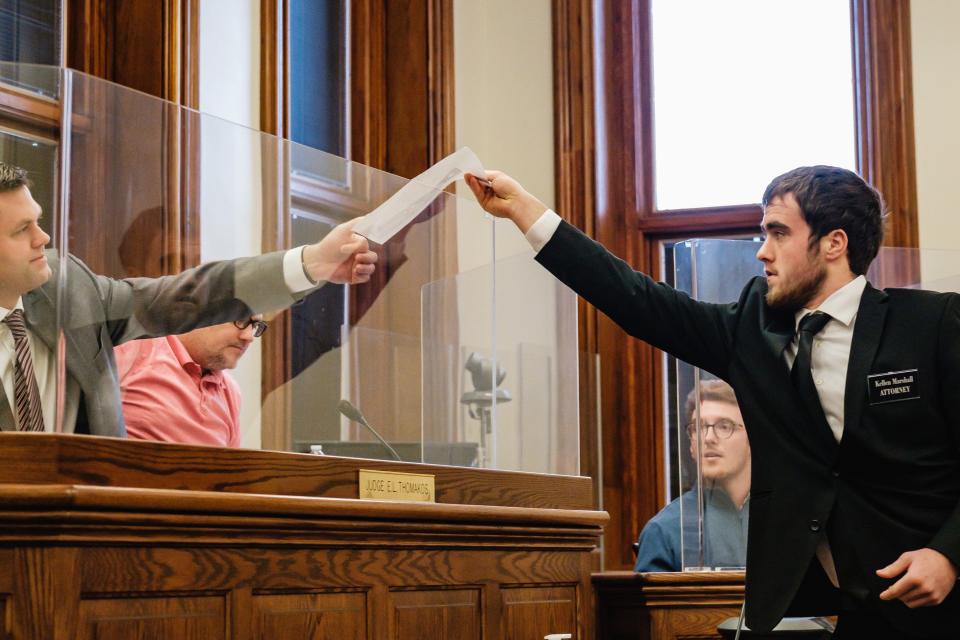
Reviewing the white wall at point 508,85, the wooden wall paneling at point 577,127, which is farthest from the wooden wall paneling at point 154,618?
the white wall at point 508,85

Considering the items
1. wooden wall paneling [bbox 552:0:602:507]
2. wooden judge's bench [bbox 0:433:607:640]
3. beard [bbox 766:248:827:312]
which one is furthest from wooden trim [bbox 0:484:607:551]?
wooden wall paneling [bbox 552:0:602:507]

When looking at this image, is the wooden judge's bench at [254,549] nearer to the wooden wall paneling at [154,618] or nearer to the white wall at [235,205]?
the wooden wall paneling at [154,618]

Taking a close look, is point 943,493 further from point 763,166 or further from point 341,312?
point 763,166

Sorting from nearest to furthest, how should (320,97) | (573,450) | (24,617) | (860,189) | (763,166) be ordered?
1. (24,617)
2. (860,189)
3. (573,450)
4. (320,97)
5. (763,166)

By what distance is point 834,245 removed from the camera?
262cm

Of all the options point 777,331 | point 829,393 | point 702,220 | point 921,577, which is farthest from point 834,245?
point 702,220

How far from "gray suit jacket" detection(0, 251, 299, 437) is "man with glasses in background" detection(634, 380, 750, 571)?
1641mm

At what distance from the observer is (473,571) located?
2.52 m

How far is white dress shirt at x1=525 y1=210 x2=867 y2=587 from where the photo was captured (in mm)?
2410

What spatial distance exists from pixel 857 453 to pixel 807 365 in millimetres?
183

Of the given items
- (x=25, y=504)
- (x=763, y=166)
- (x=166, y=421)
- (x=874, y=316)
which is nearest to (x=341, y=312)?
(x=166, y=421)

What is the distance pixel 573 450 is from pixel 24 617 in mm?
1661

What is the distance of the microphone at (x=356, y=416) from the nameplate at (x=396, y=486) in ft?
0.20

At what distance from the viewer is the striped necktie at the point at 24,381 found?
1861 mm
